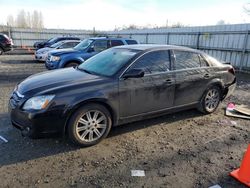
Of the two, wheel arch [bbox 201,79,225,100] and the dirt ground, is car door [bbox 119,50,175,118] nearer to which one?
the dirt ground

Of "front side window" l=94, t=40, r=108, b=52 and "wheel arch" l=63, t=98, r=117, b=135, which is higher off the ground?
"front side window" l=94, t=40, r=108, b=52

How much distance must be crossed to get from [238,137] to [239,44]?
376 inches

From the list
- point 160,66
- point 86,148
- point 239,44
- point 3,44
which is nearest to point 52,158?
point 86,148

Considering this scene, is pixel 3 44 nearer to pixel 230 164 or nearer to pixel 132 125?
pixel 132 125

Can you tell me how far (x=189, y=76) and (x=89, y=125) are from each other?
2445 millimetres

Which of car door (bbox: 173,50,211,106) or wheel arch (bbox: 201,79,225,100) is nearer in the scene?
car door (bbox: 173,50,211,106)

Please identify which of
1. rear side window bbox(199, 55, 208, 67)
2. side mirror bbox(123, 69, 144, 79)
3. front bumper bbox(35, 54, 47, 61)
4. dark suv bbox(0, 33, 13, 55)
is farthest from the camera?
dark suv bbox(0, 33, 13, 55)

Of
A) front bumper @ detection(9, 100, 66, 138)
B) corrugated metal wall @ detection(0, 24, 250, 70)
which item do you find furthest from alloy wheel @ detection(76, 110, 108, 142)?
corrugated metal wall @ detection(0, 24, 250, 70)

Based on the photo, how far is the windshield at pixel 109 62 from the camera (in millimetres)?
4402

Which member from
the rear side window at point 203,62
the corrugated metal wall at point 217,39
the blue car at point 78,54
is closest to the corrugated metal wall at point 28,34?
the corrugated metal wall at point 217,39

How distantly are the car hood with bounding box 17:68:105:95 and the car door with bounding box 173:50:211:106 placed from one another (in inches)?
68.5

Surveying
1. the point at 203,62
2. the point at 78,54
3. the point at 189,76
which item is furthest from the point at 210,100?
the point at 78,54

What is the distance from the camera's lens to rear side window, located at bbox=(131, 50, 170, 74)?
14.7ft

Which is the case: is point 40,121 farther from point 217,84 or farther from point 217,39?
point 217,39
